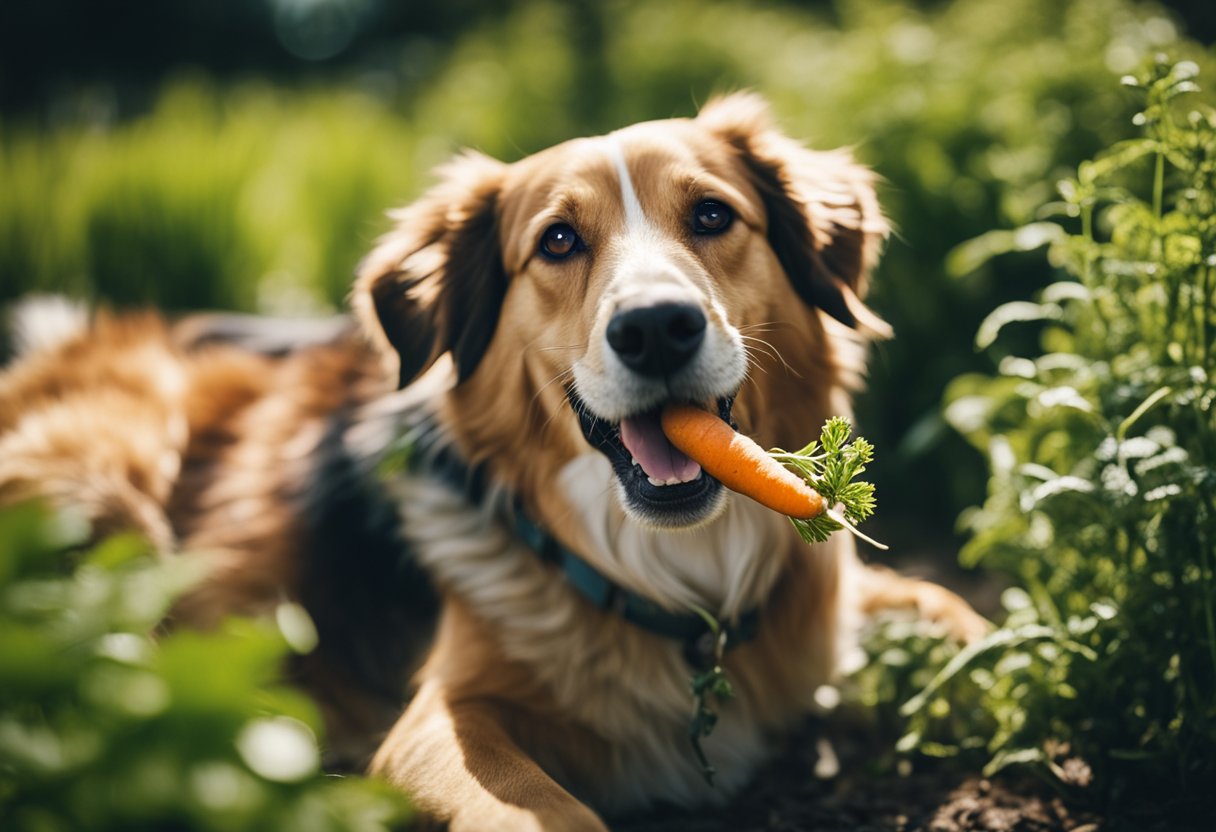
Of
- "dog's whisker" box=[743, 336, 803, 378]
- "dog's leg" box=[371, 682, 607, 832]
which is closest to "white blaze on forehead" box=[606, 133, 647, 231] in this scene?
"dog's whisker" box=[743, 336, 803, 378]

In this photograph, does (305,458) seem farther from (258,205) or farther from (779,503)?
(258,205)

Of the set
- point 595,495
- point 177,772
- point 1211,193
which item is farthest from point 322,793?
point 1211,193

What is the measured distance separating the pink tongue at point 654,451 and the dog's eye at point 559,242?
56cm

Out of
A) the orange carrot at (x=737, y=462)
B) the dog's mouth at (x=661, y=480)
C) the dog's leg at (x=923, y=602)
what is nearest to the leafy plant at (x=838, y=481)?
the orange carrot at (x=737, y=462)

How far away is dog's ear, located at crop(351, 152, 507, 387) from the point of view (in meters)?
2.79

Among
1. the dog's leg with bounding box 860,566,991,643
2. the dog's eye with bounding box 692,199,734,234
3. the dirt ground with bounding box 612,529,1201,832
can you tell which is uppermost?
the dog's eye with bounding box 692,199,734,234

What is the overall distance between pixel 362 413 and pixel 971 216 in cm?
252

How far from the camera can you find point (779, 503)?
1993 mm

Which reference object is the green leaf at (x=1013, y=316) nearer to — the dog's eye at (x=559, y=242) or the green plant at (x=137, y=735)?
the dog's eye at (x=559, y=242)

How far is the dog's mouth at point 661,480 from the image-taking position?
2273 mm

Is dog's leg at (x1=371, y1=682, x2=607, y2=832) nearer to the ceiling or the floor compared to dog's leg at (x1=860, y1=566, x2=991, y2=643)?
nearer to the ceiling

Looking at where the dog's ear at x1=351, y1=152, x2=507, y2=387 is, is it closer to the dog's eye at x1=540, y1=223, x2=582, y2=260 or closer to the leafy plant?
the dog's eye at x1=540, y1=223, x2=582, y2=260

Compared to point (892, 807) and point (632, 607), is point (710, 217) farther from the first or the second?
point (892, 807)

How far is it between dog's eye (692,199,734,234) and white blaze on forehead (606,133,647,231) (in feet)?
0.50
